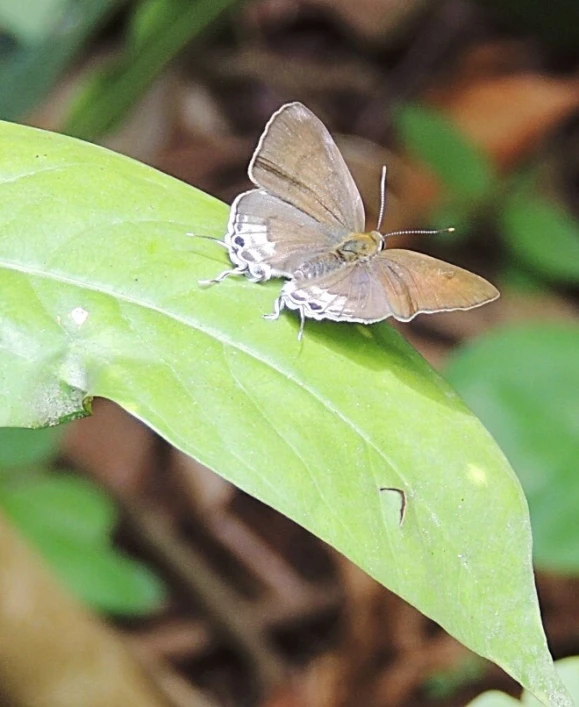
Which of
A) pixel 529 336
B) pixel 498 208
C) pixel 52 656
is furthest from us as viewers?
pixel 498 208

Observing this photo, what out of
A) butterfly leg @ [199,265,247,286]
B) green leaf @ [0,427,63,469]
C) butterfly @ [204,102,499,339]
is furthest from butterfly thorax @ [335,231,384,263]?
green leaf @ [0,427,63,469]

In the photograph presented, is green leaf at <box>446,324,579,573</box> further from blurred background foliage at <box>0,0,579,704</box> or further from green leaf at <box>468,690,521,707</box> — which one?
green leaf at <box>468,690,521,707</box>

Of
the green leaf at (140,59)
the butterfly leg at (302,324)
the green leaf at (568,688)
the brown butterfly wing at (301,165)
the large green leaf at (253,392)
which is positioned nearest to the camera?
the large green leaf at (253,392)

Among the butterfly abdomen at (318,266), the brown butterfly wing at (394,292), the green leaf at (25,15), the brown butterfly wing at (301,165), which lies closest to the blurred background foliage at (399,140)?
the green leaf at (25,15)

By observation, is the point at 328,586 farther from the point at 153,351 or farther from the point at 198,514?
the point at 153,351

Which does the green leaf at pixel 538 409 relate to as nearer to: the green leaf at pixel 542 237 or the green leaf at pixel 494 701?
the green leaf at pixel 542 237

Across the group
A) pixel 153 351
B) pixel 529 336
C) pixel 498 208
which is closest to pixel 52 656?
pixel 153 351
